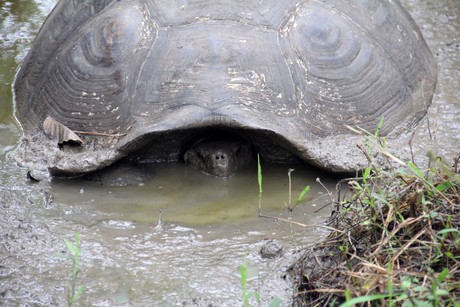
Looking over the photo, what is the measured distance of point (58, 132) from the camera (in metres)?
2.72

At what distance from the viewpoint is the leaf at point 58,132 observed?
266 cm

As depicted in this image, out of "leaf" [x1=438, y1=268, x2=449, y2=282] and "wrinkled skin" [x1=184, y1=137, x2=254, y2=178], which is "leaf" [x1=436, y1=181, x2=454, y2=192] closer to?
"leaf" [x1=438, y1=268, x2=449, y2=282]

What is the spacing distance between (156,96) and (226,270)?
3.80 feet

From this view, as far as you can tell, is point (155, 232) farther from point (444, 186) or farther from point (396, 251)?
point (444, 186)

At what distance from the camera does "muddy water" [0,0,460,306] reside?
5.60 ft

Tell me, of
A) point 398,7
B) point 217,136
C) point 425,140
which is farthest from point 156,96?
point 398,7

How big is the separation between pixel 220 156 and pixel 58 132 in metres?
1.05

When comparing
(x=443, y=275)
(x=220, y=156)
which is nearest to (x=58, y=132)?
(x=220, y=156)

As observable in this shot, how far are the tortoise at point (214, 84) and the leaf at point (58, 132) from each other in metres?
0.03

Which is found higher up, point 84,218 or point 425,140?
point 425,140

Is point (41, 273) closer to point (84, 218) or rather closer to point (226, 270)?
point (84, 218)

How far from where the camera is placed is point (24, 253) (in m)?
1.90

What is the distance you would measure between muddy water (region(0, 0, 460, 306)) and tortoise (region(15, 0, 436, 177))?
7.3 inches

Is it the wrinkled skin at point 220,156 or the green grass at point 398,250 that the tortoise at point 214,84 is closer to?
the wrinkled skin at point 220,156
